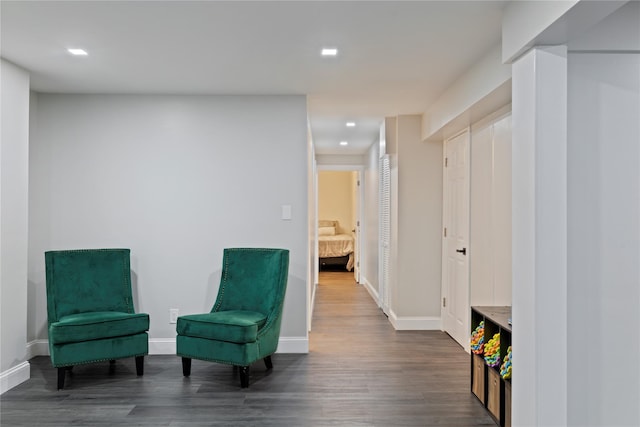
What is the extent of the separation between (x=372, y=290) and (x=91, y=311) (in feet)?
14.9

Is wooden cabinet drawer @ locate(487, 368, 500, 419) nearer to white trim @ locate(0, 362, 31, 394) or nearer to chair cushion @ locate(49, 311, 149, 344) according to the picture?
chair cushion @ locate(49, 311, 149, 344)

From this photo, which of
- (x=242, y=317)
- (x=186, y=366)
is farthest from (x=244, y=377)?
(x=186, y=366)

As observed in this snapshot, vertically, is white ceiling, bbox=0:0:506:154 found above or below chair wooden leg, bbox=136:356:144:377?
above

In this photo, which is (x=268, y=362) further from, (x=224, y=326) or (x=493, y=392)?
(x=493, y=392)

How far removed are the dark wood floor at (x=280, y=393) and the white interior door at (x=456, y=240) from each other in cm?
31

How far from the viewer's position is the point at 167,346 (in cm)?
446

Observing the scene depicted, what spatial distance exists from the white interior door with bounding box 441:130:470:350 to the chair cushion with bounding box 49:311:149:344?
2.79 meters

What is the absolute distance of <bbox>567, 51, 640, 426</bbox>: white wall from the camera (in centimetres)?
232

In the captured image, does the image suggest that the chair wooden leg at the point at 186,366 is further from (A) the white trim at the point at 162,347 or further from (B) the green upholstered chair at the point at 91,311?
(A) the white trim at the point at 162,347

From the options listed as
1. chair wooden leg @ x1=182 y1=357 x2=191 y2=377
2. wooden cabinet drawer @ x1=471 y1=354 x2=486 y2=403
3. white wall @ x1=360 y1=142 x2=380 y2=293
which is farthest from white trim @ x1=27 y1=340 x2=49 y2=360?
white wall @ x1=360 y1=142 x2=380 y2=293

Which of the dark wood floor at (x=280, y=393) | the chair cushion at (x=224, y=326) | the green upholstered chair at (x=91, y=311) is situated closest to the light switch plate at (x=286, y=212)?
the chair cushion at (x=224, y=326)

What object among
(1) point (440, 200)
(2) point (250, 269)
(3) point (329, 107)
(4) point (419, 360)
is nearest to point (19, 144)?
(2) point (250, 269)

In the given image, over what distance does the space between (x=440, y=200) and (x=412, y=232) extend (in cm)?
46

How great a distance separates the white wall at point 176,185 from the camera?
4.46 metres
